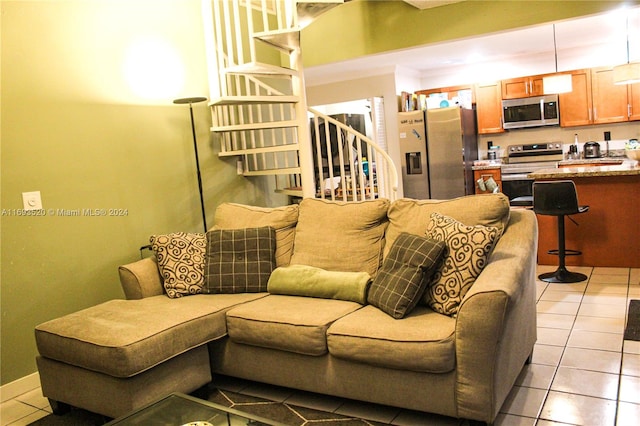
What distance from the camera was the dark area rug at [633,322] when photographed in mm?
3225

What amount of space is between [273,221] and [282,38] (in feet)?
5.16

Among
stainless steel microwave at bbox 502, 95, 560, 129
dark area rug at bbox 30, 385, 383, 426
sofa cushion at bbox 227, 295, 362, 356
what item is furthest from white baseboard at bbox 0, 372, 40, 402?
stainless steel microwave at bbox 502, 95, 560, 129

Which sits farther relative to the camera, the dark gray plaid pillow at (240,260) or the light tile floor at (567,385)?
the dark gray plaid pillow at (240,260)

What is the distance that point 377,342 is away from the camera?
2400 mm

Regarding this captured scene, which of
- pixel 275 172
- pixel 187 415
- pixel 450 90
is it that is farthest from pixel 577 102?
pixel 187 415

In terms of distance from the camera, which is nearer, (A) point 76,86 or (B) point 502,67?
(A) point 76,86

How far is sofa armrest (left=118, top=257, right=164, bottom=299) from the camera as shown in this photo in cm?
334

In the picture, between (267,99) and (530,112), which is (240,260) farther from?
(530,112)

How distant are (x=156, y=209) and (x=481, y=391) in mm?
2832

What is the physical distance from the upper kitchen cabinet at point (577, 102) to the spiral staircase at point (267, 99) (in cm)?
342

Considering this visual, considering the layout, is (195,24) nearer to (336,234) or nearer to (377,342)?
(336,234)

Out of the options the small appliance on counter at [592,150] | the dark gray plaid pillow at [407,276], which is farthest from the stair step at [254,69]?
the small appliance on counter at [592,150]

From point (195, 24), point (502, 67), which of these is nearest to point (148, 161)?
point (195, 24)

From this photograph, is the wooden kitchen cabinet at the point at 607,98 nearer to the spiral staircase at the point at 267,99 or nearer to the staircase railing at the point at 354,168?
the staircase railing at the point at 354,168
